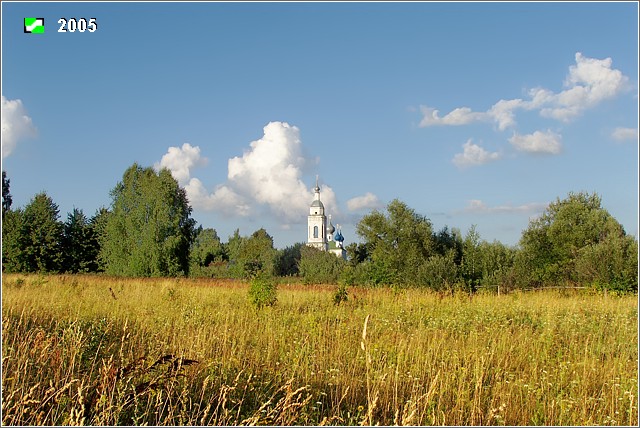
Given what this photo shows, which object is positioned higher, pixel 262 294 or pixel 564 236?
pixel 564 236

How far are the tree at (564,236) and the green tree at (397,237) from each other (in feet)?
14.3

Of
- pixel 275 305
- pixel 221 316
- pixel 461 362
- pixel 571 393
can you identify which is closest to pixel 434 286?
pixel 275 305

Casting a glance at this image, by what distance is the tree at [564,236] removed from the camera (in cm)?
2402

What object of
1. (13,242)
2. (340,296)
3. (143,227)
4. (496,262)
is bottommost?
(340,296)

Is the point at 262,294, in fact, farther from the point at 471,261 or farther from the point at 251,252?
the point at 251,252

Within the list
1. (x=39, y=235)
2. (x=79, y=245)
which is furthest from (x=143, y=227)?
(x=39, y=235)

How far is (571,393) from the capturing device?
5066mm

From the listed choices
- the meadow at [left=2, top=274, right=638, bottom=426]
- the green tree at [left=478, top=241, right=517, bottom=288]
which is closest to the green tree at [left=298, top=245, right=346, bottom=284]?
the green tree at [left=478, top=241, right=517, bottom=288]

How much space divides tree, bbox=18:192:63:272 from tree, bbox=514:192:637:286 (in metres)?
21.9

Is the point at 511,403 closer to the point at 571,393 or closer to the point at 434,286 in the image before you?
the point at 571,393

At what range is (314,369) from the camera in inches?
232

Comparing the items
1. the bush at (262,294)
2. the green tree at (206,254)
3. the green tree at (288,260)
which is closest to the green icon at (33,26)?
the bush at (262,294)

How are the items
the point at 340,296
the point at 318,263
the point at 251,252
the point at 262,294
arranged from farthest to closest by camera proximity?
the point at 251,252 < the point at 318,263 < the point at 340,296 < the point at 262,294

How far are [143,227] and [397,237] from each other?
20.6m
